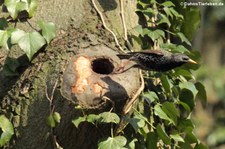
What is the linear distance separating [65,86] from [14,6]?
1.18 feet

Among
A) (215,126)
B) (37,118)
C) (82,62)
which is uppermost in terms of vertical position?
(82,62)

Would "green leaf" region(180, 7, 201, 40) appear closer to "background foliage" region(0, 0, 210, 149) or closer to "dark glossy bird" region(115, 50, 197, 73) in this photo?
"background foliage" region(0, 0, 210, 149)

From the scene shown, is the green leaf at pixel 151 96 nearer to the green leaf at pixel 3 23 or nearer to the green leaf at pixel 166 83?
the green leaf at pixel 166 83

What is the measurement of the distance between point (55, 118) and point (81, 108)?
10 cm

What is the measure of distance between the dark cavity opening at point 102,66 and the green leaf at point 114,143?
236 mm

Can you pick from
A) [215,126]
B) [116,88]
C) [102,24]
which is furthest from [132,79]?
[215,126]

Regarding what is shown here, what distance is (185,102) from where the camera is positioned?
2.32 metres

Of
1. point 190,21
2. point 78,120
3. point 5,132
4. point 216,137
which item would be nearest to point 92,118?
point 78,120

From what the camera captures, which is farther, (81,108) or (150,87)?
(150,87)

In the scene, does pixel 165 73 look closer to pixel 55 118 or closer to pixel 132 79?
pixel 132 79

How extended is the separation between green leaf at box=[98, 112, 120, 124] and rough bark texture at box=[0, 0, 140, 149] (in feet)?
0.13

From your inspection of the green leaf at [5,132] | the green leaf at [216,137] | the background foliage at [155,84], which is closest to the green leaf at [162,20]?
the background foliage at [155,84]

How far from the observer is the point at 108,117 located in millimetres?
1914

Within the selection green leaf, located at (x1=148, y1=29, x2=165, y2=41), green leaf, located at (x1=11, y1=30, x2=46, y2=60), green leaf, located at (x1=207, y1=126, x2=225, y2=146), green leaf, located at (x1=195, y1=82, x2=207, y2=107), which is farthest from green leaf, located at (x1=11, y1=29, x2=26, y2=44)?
green leaf, located at (x1=207, y1=126, x2=225, y2=146)
